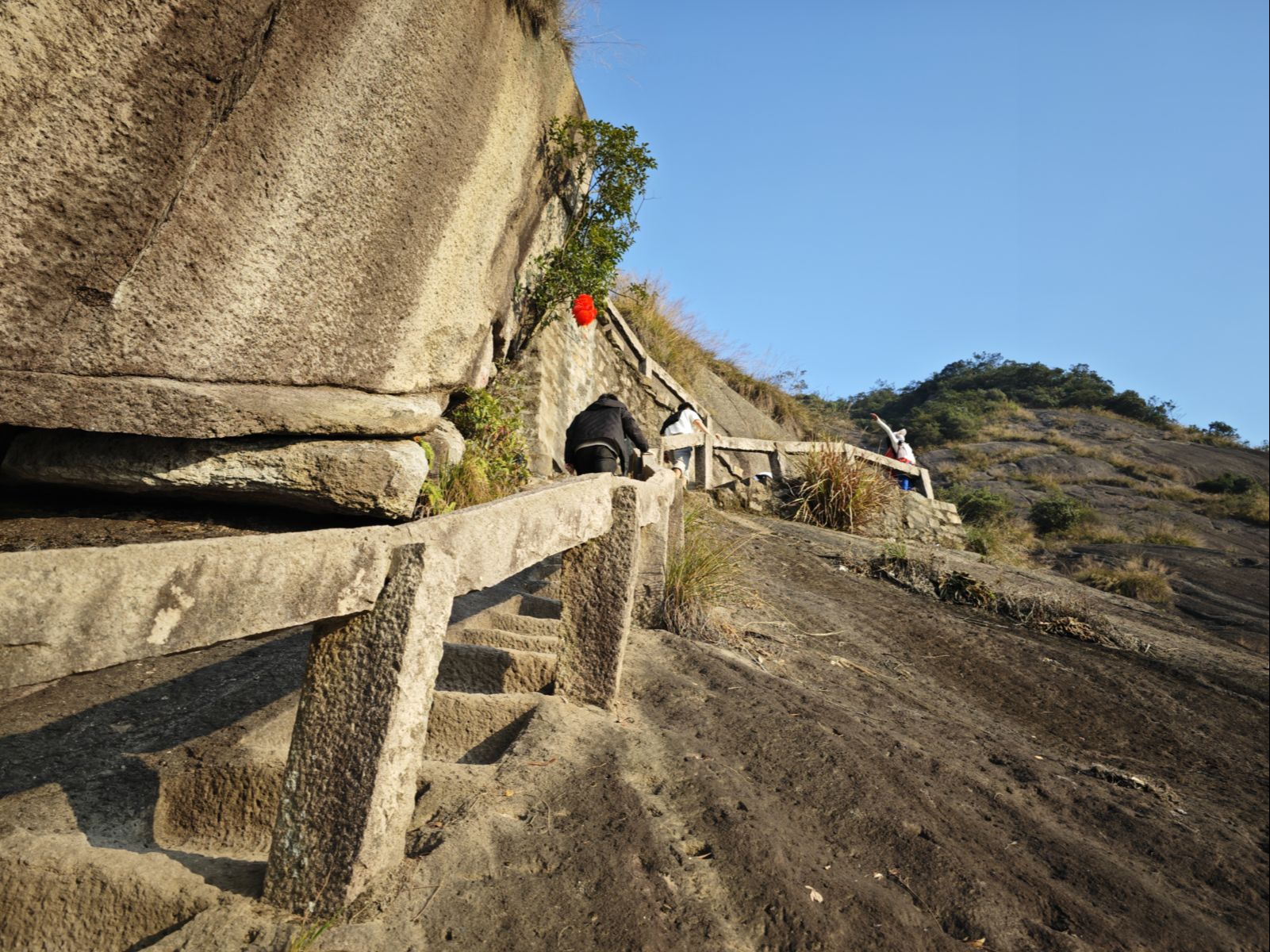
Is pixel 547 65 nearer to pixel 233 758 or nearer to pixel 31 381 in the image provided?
pixel 31 381

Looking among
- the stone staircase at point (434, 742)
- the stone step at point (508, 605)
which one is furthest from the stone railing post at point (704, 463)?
the stone staircase at point (434, 742)

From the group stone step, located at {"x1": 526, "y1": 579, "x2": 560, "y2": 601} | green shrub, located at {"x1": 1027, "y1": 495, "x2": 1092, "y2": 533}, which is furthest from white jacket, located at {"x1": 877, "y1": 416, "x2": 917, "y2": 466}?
stone step, located at {"x1": 526, "y1": 579, "x2": 560, "y2": 601}

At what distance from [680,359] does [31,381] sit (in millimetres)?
14435

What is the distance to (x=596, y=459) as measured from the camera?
259 inches

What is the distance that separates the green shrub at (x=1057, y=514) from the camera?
20.5m

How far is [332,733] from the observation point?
2.09 m

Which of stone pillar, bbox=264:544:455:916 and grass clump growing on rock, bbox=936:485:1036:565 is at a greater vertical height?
grass clump growing on rock, bbox=936:485:1036:565

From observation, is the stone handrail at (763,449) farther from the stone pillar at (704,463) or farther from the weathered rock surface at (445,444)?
the weathered rock surface at (445,444)

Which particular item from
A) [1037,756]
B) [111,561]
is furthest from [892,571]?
[111,561]

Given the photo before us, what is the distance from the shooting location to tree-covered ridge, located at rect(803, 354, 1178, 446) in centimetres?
3322

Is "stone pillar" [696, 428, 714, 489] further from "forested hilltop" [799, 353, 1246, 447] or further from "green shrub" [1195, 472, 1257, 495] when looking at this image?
"green shrub" [1195, 472, 1257, 495]

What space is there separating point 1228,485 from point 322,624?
3039cm

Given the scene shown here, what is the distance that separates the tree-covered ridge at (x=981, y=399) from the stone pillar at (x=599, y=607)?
21993mm

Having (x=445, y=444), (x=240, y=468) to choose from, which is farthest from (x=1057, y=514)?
(x=240, y=468)
